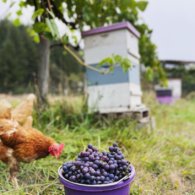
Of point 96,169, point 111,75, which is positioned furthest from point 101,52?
point 96,169

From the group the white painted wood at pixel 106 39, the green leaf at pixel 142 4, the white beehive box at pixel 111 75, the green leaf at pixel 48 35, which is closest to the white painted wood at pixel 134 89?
the white beehive box at pixel 111 75

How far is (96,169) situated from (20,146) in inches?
33.1

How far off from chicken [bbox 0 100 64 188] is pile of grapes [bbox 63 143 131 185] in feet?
1.63

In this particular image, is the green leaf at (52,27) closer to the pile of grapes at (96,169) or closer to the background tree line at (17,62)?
the pile of grapes at (96,169)

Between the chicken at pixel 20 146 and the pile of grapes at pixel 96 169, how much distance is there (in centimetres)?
50

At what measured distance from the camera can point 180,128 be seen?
391cm

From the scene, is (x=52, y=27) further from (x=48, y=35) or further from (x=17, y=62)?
(x=17, y=62)

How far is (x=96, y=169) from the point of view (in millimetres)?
1232

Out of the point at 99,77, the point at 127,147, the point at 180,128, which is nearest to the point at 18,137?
the point at 127,147

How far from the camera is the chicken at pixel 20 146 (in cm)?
173

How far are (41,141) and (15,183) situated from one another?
16.6 inches

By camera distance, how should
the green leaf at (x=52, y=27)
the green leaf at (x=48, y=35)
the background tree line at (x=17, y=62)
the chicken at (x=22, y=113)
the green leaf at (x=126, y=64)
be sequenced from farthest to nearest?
the background tree line at (x=17, y=62), the chicken at (x=22, y=113), the green leaf at (x=126, y=64), the green leaf at (x=48, y=35), the green leaf at (x=52, y=27)

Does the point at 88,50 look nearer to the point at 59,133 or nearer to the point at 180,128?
the point at 59,133

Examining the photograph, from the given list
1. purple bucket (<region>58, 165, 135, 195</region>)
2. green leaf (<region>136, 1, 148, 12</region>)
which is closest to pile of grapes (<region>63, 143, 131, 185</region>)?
purple bucket (<region>58, 165, 135, 195</region>)
